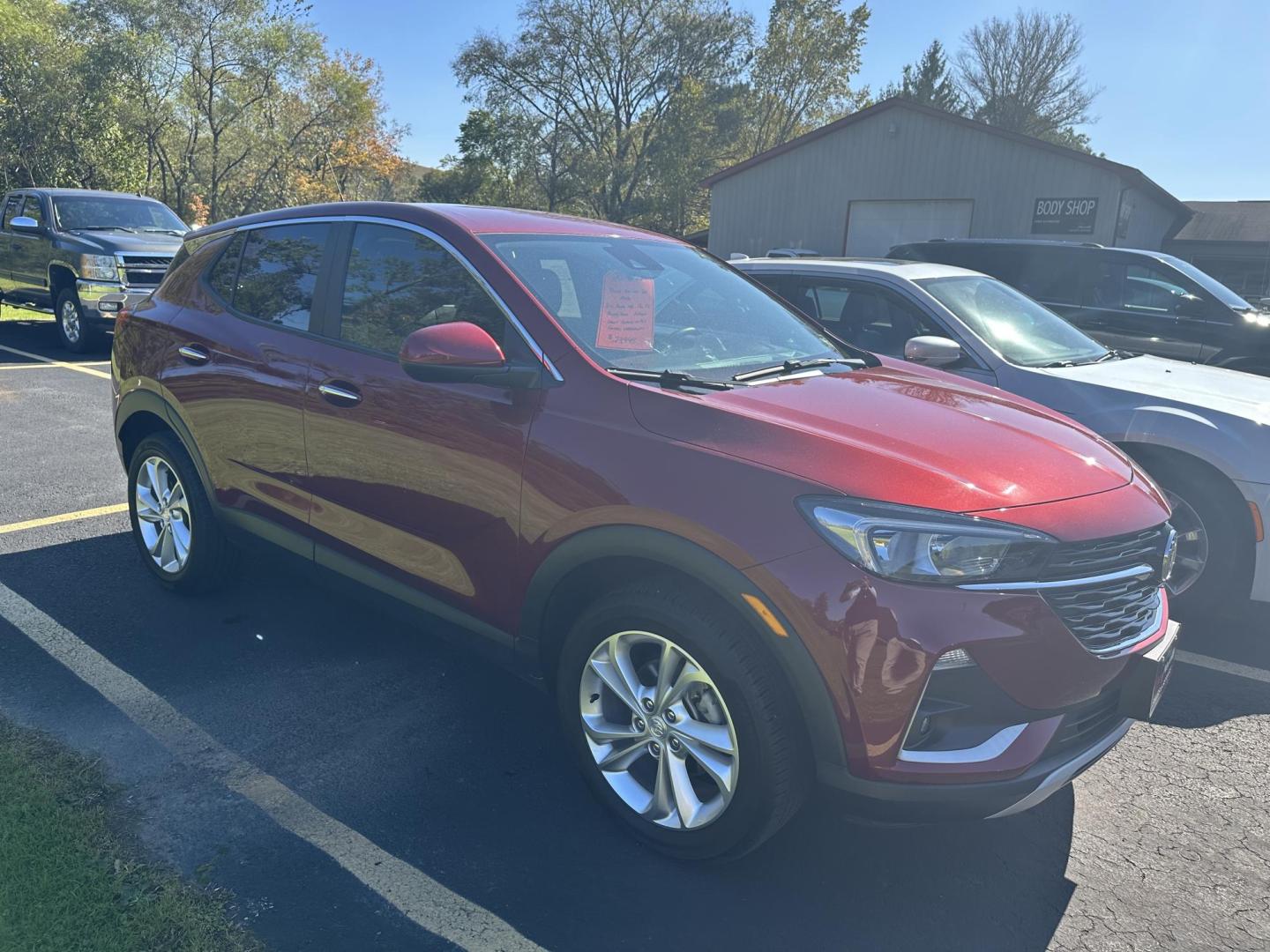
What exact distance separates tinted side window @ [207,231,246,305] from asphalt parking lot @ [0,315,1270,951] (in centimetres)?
120

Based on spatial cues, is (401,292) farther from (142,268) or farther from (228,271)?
(142,268)

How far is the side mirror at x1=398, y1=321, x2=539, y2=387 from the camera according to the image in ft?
9.14

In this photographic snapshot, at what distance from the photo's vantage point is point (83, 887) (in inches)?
A: 95.7

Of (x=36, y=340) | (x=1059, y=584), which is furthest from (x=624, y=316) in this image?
(x=36, y=340)

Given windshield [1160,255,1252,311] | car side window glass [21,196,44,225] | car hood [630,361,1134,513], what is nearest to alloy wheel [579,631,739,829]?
car hood [630,361,1134,513]

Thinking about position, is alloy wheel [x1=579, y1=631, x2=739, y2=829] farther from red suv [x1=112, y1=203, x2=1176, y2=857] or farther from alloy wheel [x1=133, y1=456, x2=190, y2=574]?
alloy wheel [x1=133, y1=456, x2=190, y2=574]

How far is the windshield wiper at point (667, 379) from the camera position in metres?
2.80

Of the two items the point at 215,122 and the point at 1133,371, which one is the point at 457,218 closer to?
the point at 1133,371

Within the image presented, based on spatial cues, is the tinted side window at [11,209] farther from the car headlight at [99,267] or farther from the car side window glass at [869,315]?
the car side window glass at [869,315]

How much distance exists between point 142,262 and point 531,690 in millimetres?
10215

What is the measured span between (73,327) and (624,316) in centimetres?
1110

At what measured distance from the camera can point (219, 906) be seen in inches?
95.0

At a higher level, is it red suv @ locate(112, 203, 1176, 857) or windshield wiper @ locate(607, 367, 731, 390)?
windshield wiper @ locate(607, 367, 731, 390)

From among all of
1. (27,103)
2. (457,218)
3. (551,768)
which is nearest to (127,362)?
(457,218)
